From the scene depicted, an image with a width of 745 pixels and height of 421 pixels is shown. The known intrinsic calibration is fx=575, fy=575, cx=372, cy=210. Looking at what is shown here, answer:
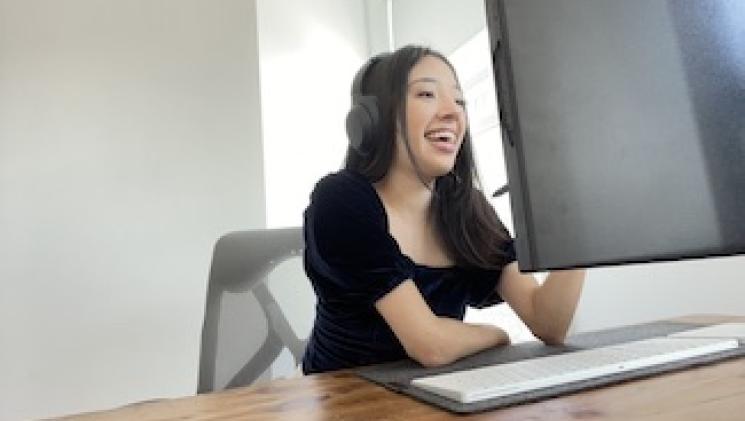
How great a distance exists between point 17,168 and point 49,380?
2.05ft

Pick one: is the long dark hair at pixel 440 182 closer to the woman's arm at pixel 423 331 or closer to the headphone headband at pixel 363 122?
the headphone headband at pixel 363 122

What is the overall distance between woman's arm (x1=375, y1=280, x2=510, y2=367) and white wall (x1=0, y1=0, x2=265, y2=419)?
1185mm

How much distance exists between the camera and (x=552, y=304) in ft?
2.90

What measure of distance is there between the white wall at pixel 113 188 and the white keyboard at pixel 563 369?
1374mm

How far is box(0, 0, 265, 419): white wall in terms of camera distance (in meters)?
1.66

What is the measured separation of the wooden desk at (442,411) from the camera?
45 centimetres

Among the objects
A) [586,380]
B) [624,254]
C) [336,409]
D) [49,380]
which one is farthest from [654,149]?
[49,380]

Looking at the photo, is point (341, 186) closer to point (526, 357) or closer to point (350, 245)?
point (350, 245)

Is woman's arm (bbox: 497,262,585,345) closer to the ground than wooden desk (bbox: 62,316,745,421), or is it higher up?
higher up

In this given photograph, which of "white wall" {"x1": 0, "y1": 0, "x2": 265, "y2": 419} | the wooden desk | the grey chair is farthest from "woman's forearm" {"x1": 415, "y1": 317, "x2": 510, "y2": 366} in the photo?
"white wall" {"x1": 0, "y1": 0, "x2": 265, "y2": 419}

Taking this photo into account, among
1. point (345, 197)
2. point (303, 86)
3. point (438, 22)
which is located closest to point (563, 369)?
point (345, 197)

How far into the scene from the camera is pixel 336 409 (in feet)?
1.75

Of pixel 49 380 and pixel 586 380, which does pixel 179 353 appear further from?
pixel 586 380

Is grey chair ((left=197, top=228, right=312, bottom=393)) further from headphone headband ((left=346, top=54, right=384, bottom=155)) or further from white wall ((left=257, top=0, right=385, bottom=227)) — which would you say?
white wall ((left=257, top=0, right=385, bottom=227))
